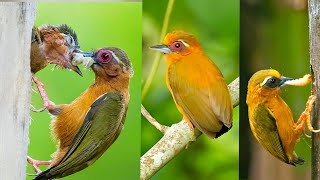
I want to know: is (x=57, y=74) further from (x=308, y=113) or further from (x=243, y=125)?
(x=308, y=113)

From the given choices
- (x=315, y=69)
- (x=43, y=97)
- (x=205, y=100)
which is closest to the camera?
(x=315, y=69)

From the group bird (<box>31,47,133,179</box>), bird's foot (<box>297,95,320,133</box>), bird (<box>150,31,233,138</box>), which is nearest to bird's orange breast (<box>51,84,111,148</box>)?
bird (<box>31,47,133,179</box>)

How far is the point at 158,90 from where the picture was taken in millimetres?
3100

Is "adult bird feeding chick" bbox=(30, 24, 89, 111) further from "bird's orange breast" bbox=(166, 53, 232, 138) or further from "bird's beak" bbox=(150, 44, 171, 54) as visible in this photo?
"bird's orange breast" bbox=(166, 53, 232, 138)

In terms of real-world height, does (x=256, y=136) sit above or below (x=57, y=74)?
below

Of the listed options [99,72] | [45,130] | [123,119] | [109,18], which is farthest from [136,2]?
[45,130]

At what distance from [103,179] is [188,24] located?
1089mm

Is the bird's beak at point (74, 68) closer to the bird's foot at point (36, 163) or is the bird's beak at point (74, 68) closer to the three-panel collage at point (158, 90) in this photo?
the three-panel collage at point (158, 90)

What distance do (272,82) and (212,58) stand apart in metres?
0.39

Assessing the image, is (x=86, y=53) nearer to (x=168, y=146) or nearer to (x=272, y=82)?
(x=168, y=146)

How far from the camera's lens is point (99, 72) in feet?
10.3

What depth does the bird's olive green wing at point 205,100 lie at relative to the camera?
9.88 feet

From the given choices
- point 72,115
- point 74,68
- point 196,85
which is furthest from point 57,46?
point 196,85

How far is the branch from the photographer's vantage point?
A: 120 inches
